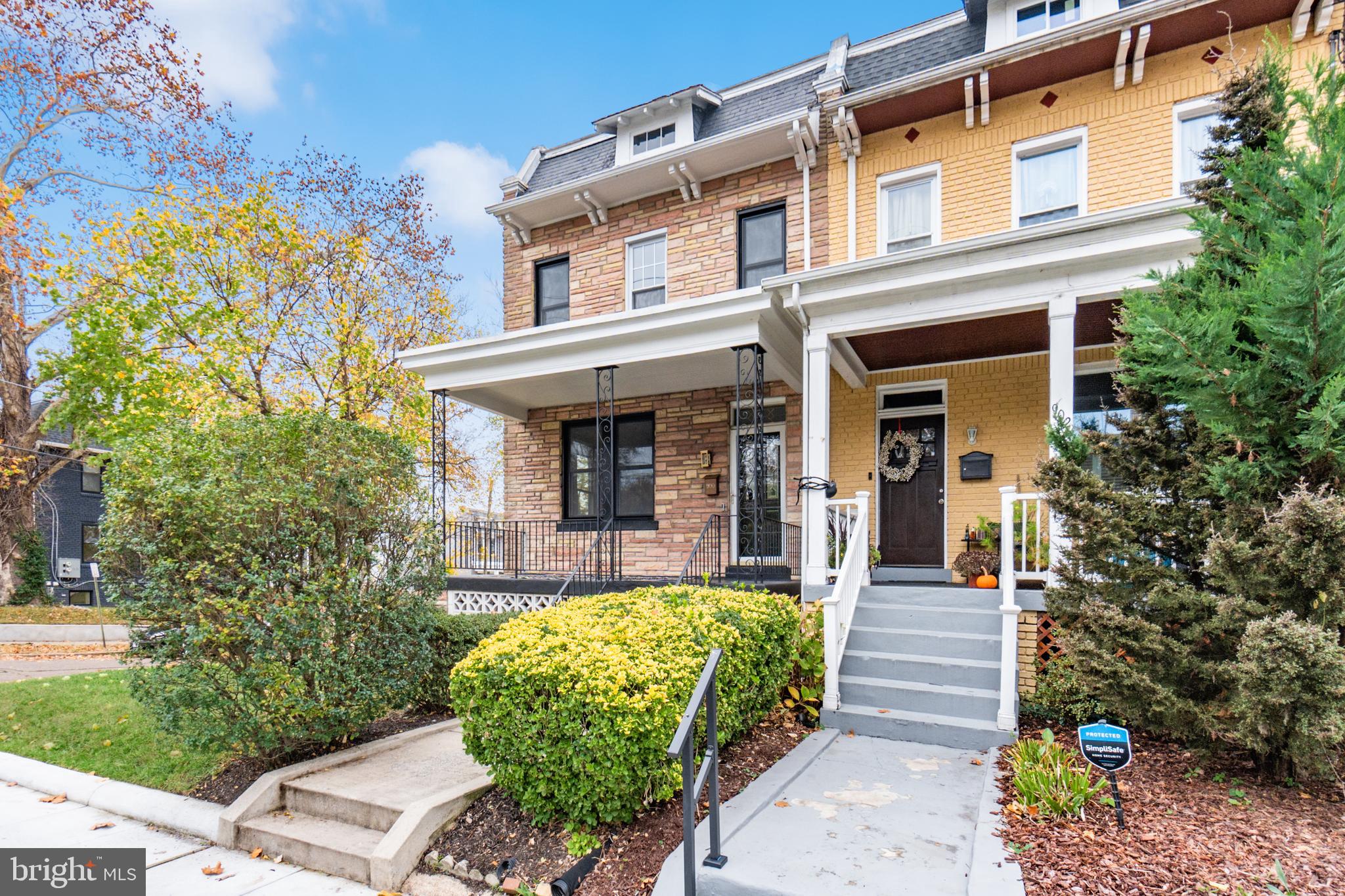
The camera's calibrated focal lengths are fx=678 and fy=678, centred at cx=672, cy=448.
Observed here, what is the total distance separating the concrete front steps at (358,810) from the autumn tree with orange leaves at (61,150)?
13.4m

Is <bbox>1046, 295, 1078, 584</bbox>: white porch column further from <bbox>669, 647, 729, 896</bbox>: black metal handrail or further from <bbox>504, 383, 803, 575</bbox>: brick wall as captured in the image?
<bbox>669, 647, 729, 896</bbox>: black metal handrail

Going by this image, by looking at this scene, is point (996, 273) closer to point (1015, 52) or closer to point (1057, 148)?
point (1057, 148)

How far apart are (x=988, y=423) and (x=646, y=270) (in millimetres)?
5526

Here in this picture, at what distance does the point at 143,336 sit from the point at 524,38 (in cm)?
1172

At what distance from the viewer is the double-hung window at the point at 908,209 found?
8.84 m

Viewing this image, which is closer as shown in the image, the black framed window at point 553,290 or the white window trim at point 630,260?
the white window trim at point 630,260

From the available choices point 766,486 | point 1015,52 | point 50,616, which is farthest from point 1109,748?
point 50,616

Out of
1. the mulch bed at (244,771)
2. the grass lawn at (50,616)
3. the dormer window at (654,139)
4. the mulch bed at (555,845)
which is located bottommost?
the grass lawn at (50,616)

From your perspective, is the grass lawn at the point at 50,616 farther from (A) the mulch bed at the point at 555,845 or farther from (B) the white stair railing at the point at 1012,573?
(B) the white stair railing at the point at 1012,573

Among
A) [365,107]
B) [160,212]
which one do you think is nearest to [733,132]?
[160,212]

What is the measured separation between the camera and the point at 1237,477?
3979 millimetres

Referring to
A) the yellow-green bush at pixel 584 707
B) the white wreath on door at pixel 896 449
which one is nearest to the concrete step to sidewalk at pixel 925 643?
the yellow-green bush at pixel 584 707

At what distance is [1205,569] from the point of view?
169 inches

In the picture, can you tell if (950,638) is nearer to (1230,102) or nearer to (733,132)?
(1230,102)
